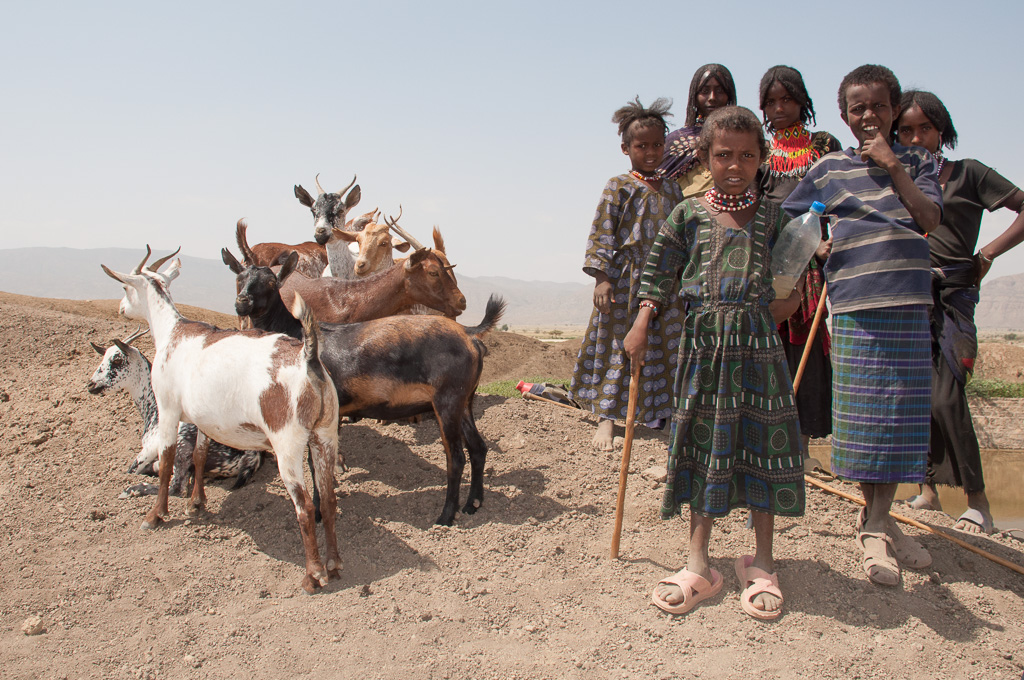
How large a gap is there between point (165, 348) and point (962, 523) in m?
5.13

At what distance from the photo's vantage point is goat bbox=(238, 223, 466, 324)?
6547mm

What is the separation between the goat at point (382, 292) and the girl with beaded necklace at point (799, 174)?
3.00 metres

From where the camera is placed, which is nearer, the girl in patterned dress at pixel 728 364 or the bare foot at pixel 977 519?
A: the girl in patterned dress at pixel 728 364

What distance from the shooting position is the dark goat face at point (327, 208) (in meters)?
9.48

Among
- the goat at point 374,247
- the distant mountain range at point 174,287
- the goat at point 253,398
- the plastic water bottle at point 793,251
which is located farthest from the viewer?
the distant mountain range at point 174,287

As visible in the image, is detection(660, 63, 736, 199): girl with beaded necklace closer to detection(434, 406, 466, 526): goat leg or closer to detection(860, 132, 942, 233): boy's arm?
detection(860, 132, 942, 233): boy's arm

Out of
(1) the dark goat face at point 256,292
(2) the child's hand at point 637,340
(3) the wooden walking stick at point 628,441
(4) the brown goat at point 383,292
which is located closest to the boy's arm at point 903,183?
(2) the child's hand at point 637,340

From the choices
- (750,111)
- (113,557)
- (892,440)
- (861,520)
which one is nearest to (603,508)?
(861,520)

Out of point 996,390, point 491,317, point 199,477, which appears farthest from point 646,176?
point 996,390

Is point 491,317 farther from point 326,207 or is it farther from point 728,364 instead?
point 326,207

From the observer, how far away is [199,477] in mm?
4672

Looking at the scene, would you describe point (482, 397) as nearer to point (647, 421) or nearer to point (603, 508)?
point (647, 421)

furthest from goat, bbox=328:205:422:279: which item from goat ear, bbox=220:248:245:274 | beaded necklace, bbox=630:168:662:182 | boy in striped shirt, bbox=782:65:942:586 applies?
boy in striped shirt, bbox=782:65:942:586

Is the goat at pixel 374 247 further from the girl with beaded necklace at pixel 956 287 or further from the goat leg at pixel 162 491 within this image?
the girl with beaded necklace at pixel 956 287
